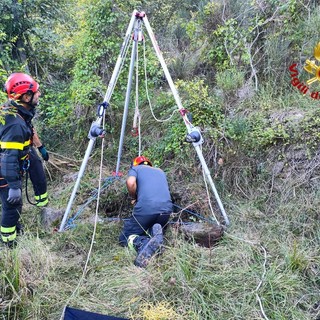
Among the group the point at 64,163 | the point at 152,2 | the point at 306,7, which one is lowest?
the point at 64,163

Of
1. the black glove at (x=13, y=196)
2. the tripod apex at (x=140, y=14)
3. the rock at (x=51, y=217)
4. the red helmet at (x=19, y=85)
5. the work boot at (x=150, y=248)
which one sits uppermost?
the tripod apex at (x=140, y=14)

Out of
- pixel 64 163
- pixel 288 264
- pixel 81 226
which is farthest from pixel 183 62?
pixel 288 264

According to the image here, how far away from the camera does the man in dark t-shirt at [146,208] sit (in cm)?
390

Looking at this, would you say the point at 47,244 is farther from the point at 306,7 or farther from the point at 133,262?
the point at 306,7

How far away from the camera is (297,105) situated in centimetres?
486

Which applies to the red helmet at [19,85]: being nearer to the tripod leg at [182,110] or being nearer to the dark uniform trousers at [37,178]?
the dark uniform trousers at [37,178]

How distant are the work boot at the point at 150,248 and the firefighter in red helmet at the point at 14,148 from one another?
1.34 metres

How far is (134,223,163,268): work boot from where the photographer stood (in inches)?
137

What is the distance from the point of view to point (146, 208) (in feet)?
13.0

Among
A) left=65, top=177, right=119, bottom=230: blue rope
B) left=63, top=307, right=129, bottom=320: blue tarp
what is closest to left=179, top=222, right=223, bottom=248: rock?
left=65, top=177, right=119, bottom=230: blue rope

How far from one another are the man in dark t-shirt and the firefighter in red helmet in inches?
45.0

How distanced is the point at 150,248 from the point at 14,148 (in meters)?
1.67

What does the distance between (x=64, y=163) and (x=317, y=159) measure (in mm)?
3489

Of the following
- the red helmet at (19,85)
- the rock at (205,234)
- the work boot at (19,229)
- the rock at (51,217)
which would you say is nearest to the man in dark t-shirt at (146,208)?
the rock at (205,234)
